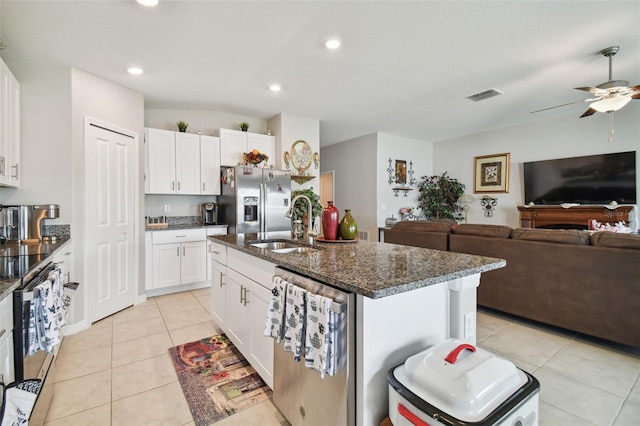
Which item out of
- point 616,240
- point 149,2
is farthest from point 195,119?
point 616,240

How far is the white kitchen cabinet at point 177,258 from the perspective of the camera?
381 centimetres

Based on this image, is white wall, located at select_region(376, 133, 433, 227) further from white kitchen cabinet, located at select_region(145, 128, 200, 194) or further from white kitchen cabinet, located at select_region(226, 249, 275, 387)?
white kitchen cabinet, located at select_region(226, 249, 275, 387)

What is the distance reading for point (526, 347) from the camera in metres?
2.46

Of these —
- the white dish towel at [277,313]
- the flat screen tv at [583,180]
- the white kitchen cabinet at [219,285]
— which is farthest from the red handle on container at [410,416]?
the flat screen tv at [583,180]

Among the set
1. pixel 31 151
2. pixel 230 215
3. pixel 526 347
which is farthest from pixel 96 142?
pixel 526 347

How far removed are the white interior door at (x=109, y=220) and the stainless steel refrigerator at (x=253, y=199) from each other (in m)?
1.18

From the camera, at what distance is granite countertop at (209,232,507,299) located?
1108mm

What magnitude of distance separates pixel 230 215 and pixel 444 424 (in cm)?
381

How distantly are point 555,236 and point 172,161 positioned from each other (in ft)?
14.6

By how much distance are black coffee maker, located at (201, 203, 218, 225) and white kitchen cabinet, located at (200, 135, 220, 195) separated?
0.70 feet

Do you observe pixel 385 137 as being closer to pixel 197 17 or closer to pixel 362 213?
pixel 362 213

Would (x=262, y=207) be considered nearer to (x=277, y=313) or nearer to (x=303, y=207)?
(x=303, y=207)

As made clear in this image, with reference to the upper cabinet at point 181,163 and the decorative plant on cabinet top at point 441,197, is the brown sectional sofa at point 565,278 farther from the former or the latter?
the decorative plant on cabinet top at point 441,197

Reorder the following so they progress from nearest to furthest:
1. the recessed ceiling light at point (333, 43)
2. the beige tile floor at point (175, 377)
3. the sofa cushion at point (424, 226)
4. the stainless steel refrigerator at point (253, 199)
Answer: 1. the beige tile floor at point (175, 377)
2. the recessed ceiling light at point (333, 43)
3. the sofa cushion at point (424, 226)
4. the stainless steel refrigerator at point (253, 199)
